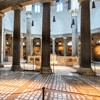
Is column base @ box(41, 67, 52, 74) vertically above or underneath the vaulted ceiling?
underneath

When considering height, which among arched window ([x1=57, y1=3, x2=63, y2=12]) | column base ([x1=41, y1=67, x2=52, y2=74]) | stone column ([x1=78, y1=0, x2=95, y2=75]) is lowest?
column base ([x1=41, y1=67, x2=52, y2=74])

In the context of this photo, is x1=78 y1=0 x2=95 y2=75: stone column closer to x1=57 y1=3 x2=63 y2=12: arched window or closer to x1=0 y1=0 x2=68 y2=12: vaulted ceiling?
x1=0 y1=0 x2=68 y2=12: vaulted ceiling

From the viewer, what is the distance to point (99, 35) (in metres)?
30.9

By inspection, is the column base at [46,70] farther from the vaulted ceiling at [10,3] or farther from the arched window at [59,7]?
the arched window at [59,7]

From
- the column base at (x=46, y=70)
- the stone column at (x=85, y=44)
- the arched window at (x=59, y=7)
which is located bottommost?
the column base at (x=46, y=70)

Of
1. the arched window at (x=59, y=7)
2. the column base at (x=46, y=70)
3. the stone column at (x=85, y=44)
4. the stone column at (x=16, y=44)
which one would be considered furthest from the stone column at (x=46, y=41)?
the arched window at (x=59, y=7)

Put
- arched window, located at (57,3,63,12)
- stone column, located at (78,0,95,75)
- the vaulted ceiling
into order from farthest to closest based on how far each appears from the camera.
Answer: arched window, located at (57,3,63,12)
the vaulted ceiling
stone column, located at (78,0,95,75)

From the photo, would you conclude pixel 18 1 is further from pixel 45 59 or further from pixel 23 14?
pixel 23 14

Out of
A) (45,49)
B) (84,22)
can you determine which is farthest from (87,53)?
(45,49)

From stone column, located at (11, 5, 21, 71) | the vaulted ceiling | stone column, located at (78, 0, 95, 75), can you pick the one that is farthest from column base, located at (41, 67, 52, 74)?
the vaulted ceiling

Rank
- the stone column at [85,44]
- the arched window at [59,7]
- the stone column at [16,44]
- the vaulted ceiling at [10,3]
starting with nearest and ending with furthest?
1. the stone column at [85,44]
2. the vaulted ceiling at [10,3]
3. the stone column at [16,44]
4. the arched window at [59,7]

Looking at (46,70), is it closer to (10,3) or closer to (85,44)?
(85,44)

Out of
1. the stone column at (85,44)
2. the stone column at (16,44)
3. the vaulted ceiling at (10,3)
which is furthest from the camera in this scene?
the stone column at (16,44)

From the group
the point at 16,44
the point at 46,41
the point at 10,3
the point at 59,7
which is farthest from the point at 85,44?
the point at 59,7
